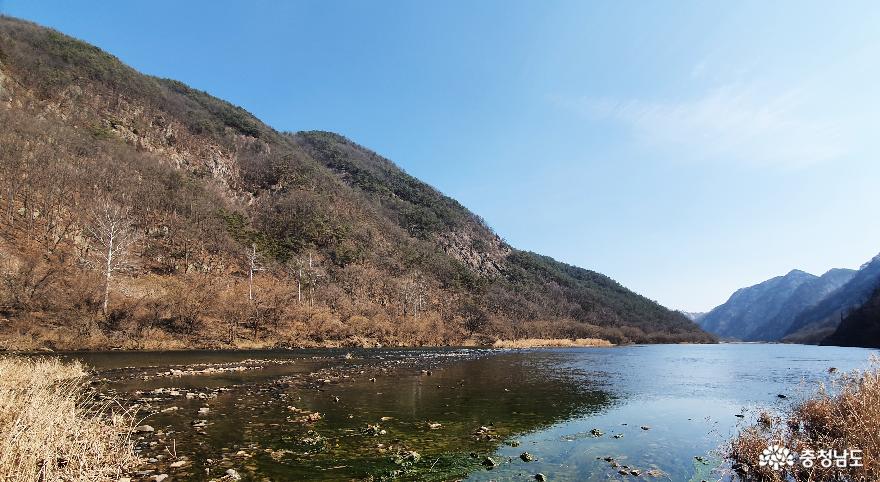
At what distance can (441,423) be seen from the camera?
19047 mm

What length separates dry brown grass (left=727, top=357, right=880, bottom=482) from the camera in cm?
996

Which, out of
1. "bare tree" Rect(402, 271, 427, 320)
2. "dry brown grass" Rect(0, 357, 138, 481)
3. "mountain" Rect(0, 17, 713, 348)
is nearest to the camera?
"dry brown grass" Rect(0, 357, 138, 481)

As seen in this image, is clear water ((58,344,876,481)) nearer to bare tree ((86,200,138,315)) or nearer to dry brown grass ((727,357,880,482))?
dry brown grass ((727,357,880,482))

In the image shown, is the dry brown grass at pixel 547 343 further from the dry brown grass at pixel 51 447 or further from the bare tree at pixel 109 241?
the dry brown grass at pixel 51 447

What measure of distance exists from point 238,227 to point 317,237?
26.4 metres

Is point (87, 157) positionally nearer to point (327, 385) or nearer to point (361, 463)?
point (327, 385)

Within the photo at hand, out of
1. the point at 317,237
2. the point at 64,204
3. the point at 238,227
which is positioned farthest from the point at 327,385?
the point at 317,237

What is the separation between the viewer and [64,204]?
251ft

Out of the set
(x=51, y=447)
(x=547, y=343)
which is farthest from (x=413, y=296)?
(x=51, y=447)
